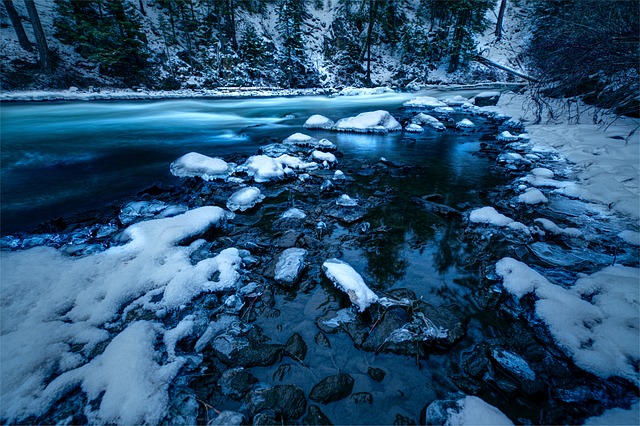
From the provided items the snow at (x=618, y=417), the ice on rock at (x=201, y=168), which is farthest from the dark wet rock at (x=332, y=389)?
the ice on rock at (x=201, y=168)

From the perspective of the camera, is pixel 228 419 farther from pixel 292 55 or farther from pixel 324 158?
pixel 292 55

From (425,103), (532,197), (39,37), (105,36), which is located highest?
(105,36)

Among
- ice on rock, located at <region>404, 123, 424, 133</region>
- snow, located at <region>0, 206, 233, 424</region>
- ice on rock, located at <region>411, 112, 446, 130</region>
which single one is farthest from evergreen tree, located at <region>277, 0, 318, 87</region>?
snow, located at <region>0, 206, 233, 424</region>

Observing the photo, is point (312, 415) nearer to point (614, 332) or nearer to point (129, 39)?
point (614, 332)

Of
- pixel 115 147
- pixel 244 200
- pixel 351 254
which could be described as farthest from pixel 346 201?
pixel 115 147

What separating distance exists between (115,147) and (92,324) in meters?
7.78

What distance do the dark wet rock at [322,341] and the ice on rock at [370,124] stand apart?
29.3 ft

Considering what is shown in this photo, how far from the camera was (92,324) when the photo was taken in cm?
223

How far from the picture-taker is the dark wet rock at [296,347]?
211 cm

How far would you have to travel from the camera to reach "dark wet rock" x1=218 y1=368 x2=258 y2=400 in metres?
1.84

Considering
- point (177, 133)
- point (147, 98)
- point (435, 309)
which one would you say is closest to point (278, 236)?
point (435, 309)

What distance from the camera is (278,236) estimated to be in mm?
3691

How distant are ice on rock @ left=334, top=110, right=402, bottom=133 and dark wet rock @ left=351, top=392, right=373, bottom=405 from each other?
934 centimetres

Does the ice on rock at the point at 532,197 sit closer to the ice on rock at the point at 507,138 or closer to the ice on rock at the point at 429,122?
the ice on rock at the point at 507,138
